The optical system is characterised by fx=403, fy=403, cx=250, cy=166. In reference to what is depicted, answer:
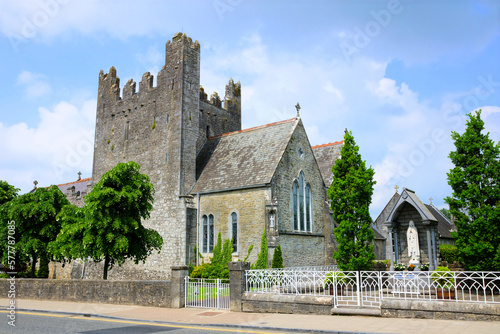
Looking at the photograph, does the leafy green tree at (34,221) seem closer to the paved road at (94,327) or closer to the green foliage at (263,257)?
the paved road at (94,327)

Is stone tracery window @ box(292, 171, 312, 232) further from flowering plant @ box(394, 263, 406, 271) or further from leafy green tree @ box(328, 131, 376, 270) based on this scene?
flowering plant @ box(394, 263, 406, 271)

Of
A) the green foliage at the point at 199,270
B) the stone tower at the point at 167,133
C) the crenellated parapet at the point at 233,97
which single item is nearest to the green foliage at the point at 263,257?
the green foliage at the point at 199,270

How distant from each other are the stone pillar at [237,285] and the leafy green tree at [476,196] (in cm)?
955

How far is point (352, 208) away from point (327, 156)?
46.8ft

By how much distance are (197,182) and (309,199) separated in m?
8.40

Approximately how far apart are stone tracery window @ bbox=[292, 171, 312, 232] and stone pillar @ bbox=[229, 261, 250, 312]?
12.9m

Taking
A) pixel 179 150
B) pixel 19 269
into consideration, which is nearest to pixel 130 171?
pixel 179 150

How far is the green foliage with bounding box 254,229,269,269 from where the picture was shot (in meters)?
24.3

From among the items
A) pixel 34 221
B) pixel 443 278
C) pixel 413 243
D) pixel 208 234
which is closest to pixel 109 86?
pixel 34 221

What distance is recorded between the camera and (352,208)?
21875mm

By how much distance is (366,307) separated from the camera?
555 inches

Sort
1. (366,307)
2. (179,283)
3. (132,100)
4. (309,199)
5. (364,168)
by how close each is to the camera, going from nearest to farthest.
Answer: (366,307) < (179,283) < (364,168) < (309,199) < (132,100)

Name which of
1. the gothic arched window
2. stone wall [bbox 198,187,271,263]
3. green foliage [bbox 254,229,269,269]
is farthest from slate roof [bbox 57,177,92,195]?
green foliage [bbox 254,229,269,269]

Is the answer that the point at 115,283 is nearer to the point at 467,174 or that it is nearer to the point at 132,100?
the point at 467,174
